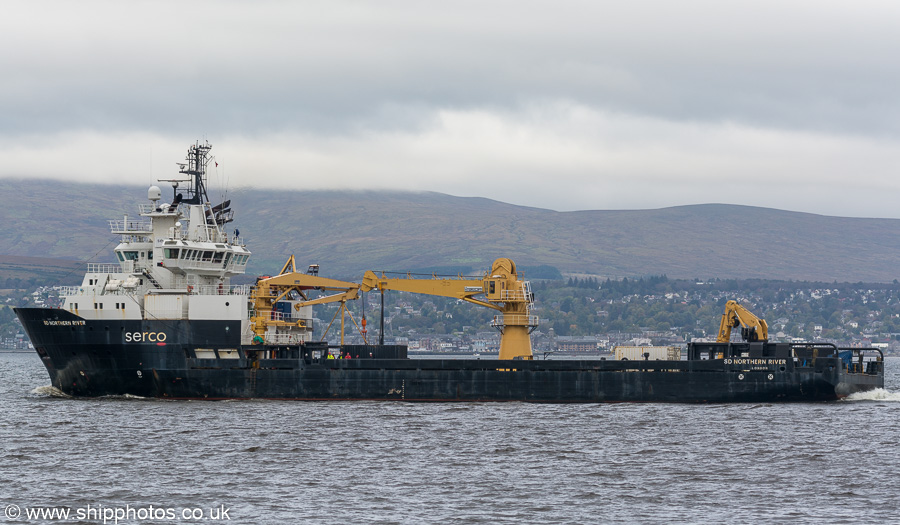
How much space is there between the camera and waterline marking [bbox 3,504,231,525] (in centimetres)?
2653

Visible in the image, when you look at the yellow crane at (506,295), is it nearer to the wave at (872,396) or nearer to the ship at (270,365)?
the ship at (270,365)

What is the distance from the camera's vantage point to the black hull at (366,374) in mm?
52844

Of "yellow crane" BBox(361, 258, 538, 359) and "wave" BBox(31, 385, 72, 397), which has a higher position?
"yellow crane" BBox(361, 258, 538, 359)

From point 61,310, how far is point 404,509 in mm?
30609

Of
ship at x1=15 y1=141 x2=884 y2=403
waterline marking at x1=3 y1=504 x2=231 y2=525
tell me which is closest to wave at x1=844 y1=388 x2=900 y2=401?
ship at x1=15 y1=141 x2=884 y2=403

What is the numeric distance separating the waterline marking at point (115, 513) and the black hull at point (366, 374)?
83.1ft

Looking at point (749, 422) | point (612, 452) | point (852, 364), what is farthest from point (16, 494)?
point (852, 364)

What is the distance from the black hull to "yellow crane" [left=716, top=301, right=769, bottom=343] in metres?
2.79

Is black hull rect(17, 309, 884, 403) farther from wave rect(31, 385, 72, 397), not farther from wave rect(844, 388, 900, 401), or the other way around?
wave rect(31, 385, 72, 397)

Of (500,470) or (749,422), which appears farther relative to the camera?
(749,422)

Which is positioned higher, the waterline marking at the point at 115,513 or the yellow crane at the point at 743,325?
Result: the yellow crane at the point at 743,325

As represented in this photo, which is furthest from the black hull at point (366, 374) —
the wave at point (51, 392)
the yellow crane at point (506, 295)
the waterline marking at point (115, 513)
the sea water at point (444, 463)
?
the waterline marking at point (115, 513)

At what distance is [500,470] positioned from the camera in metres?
33.4

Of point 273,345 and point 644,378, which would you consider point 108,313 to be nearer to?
point 273,345
